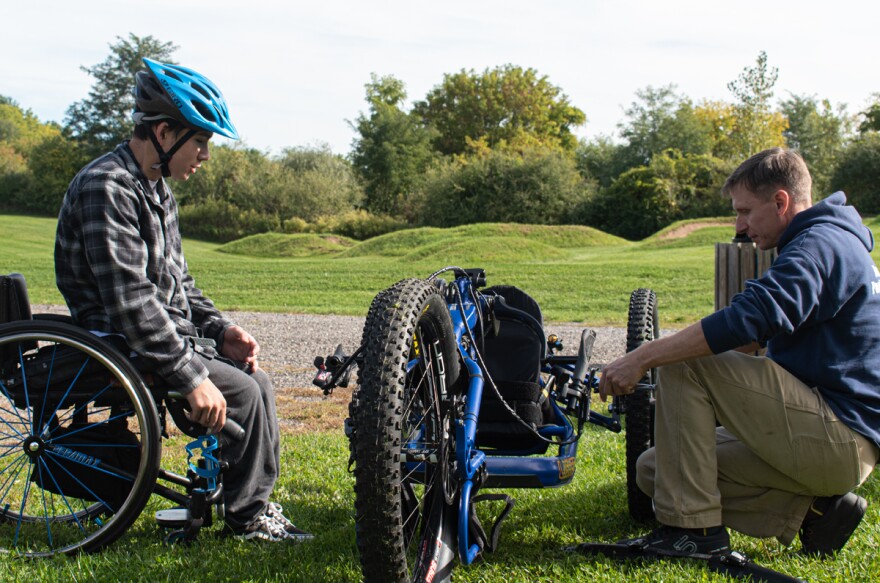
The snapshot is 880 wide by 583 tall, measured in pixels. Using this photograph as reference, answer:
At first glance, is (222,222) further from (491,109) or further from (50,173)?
(491,109)

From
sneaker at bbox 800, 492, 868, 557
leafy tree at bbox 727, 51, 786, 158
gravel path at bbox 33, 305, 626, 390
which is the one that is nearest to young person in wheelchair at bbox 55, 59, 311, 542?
sneaker at bbox 800, 492, 868, 557

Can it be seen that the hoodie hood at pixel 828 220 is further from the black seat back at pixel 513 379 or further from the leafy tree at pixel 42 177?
the leafy tree at pixel 42 177

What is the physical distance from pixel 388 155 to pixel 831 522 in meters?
53.3

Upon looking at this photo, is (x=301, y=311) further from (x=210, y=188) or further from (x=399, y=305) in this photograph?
(x=210, y=188)

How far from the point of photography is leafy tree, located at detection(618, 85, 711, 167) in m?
52.5

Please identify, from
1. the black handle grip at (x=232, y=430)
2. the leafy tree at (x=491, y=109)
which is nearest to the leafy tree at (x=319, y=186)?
the leafy tree at (x=491, y=109)

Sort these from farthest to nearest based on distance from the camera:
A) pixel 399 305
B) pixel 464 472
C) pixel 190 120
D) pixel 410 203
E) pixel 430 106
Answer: pixel 430 106 < pixel 410 203 < pixel 190 120 < pixel 464 472 < pixel 399 305

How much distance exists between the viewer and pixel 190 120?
12.0 feet

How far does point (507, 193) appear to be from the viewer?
43219 mm

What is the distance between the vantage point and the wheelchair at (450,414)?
8.87 feet

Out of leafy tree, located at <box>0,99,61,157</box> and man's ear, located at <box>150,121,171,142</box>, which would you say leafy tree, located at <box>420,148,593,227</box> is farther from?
leafy tree, located at <box>0,99,61,157</box>

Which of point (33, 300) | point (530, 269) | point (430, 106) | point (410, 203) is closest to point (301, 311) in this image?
point (33, 300)

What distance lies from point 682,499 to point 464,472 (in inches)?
34.6

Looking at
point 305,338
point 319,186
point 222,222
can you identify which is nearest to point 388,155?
point 319,186
